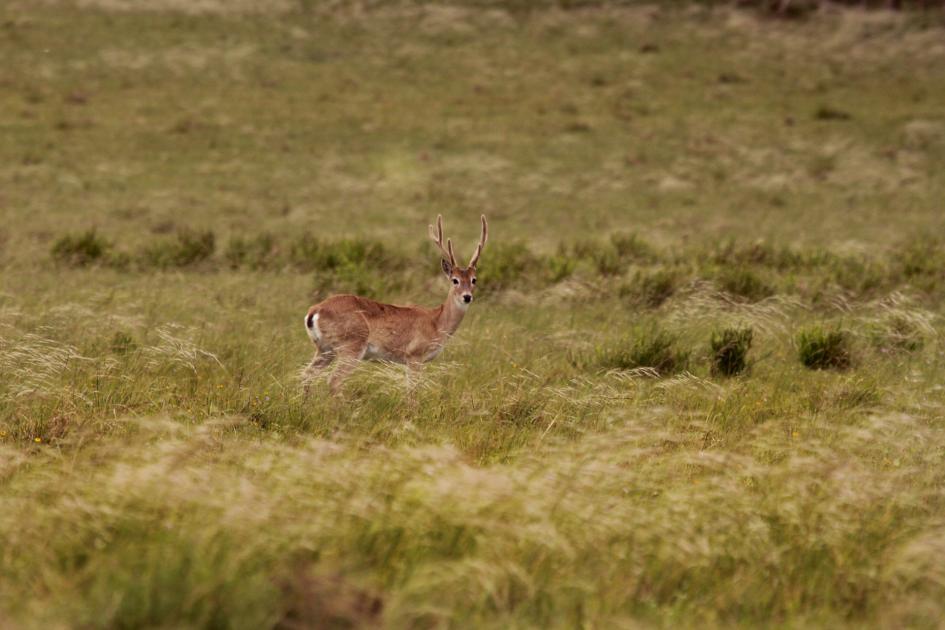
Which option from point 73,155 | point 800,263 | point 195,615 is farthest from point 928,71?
point 195,615

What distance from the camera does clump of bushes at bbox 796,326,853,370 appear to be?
1013 centimetres

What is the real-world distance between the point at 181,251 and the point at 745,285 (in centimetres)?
833

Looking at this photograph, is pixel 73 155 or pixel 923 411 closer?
pixel 923 411

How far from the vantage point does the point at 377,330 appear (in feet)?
31.7

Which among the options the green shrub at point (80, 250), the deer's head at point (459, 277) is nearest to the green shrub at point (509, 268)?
the deer's head at point (459, 277)

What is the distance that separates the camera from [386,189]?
1000 inches

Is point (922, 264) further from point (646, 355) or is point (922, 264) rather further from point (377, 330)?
point (377, 330)

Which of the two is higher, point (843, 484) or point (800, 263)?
point (843, 484)

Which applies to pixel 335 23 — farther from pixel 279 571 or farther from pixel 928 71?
pixel 279 571

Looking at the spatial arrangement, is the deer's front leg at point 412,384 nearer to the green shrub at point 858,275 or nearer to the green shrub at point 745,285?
the green shrub at point 745,285

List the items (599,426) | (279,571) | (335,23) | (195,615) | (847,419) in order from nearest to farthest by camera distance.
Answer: (195,615) < (279,571) < (599,426) < (847,419) < (335,23)

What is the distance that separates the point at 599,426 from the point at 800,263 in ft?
35.1

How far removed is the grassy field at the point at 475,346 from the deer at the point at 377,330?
0.27 metres

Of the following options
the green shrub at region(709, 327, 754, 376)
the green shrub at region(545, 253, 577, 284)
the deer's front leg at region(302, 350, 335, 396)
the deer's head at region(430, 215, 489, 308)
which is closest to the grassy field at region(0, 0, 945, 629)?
the green shrub at region(709, 327, 754, 376)
